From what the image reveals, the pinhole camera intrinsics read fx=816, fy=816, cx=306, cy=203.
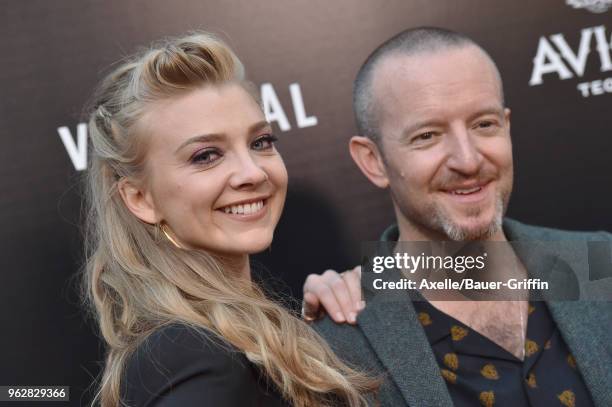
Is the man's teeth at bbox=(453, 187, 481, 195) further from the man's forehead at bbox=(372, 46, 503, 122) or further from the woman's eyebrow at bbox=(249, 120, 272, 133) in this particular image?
the woman's eyebrow at bbox=(249, 120, 272, 133)

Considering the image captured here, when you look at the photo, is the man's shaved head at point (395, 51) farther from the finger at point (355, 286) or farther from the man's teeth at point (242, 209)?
the man's teeth at point (242, 209)

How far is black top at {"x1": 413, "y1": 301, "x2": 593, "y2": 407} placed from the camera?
7.11ft

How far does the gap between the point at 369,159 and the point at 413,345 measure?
2.17 ft

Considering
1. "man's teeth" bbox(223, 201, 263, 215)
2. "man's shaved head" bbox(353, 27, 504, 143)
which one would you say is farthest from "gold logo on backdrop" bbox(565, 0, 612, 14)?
"man's teeth" bbox(223, 201, 263, 215)

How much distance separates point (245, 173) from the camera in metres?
2.06

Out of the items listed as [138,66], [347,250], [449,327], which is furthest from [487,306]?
[138,66]

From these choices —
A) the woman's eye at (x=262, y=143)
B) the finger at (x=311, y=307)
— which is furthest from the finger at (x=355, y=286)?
the woman's eye at (x=262, y=143)

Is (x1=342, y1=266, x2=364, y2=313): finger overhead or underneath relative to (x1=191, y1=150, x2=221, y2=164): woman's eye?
underneath

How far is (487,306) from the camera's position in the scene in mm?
2438

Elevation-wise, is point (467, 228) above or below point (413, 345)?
above

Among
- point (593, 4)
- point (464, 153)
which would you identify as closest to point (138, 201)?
point (464, 153)

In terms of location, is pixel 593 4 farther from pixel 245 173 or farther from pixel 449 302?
pixel 245 173

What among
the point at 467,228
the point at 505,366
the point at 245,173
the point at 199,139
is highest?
the point at 199,139

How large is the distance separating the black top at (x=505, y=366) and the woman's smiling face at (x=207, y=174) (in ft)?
1.94
